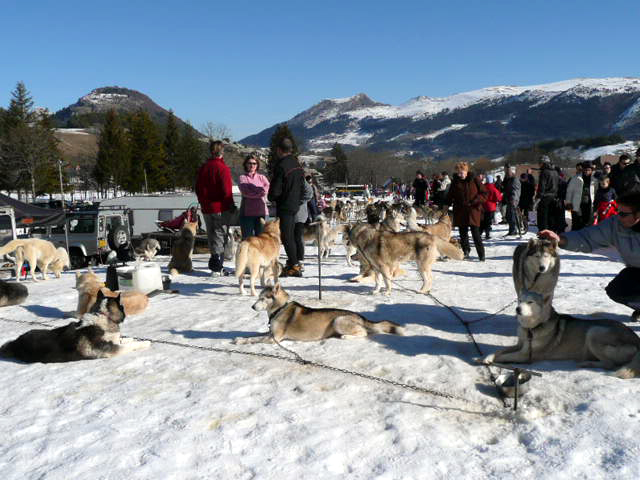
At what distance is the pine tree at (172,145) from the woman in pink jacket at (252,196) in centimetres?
5290

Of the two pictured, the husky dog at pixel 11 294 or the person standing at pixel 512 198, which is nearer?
the husky dog at pixel 11 294

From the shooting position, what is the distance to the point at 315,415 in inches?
129

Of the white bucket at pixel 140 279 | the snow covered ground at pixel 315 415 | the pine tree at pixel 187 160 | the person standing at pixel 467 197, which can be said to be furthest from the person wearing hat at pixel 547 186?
the pine tree at pixel 187 160

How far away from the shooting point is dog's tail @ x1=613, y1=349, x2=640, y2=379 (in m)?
3.44

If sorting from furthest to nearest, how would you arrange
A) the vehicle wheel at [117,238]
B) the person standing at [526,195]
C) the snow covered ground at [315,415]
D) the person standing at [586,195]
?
the person standing at [526,195] < the vehicle wheel at [117,238] < the person standing at [586,195] < the snow covered ground at [315,415]

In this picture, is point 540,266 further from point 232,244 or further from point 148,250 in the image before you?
point 148,250

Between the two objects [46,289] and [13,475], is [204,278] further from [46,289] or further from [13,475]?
[13,475]

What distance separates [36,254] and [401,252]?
273 inches

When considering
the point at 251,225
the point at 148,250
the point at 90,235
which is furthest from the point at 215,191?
the point at 90,235

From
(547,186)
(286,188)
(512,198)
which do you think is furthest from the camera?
(512,198)

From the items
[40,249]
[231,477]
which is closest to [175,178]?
[40,249]

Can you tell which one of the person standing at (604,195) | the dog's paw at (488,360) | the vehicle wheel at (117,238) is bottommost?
the dog's paw at (488,360)

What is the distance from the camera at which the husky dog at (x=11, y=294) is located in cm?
712

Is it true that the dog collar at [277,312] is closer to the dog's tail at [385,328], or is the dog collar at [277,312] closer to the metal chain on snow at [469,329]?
the dog's tail at [385,328]
